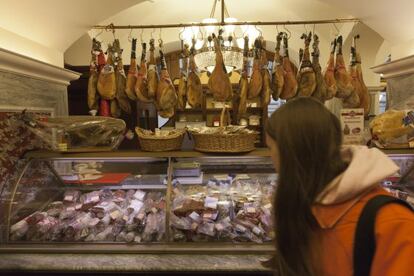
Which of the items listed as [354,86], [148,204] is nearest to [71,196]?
[148,204]

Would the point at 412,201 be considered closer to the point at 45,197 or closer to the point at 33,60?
the point at 45,197

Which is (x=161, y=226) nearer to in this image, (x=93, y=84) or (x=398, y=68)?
(x=93, y=84)

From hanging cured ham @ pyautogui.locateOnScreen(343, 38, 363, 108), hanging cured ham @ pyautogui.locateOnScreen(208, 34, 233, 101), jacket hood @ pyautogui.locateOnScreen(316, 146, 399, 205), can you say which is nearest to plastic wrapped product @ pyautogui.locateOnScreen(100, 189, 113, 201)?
hanging cured ham @ pyautogui.locateOnScreen(208, 34, 233, 101)

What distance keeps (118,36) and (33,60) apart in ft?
10.3

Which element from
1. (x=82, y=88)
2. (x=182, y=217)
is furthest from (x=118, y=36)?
(x=182, y=217)

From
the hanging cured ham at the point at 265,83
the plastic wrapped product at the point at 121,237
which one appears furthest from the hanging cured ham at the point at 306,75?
the plastic wrapped product at the point at 121,237

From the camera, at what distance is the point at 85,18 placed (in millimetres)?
2697

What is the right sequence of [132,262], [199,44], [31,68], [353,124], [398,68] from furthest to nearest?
[199,44] < [398,68] < [31,68] < [353,124] < [132,262]

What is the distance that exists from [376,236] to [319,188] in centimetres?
18

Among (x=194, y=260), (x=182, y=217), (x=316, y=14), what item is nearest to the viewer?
(x=194, y=260)

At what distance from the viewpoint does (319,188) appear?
2.91 ft

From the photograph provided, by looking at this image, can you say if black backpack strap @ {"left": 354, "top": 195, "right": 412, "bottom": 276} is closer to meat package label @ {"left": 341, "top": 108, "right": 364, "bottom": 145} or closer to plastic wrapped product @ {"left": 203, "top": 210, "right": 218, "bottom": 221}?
plastic wrapped product @ {"left": 203, "top": 210, "right": 218, "bottom": 221}

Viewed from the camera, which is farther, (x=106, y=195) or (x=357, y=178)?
(x=106, y=195)

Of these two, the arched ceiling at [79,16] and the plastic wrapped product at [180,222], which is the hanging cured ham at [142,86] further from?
the plastic wrapped product at [180,222]
